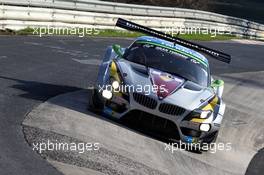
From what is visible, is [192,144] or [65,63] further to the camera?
[65,63]

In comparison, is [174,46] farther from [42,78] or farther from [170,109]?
[42,78]

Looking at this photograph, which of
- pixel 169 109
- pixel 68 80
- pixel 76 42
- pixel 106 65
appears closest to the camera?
pixel 169 109

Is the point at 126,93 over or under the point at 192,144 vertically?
over

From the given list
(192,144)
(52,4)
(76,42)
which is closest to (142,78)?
(192,144)

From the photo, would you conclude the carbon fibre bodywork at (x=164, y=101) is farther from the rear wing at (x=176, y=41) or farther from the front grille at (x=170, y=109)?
the rear wing at (x=176, y=41)

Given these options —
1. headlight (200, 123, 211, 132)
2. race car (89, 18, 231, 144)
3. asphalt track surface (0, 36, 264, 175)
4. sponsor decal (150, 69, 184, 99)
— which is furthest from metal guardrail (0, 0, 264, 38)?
headlight (200, 123, 211, 132)

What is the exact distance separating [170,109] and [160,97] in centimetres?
25

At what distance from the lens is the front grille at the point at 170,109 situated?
30.1 ft

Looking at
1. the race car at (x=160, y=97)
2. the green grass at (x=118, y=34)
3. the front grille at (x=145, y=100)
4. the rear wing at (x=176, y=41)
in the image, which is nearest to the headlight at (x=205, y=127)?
the race car at (x=160, y=97)

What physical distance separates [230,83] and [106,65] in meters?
7.88

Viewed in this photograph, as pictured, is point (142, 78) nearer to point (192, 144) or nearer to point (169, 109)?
point (169, 109)

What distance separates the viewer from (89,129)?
8.73m

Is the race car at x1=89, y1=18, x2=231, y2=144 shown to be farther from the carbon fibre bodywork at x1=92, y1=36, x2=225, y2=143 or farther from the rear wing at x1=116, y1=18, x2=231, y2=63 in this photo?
the rear wing at x1=116, y1=18, x2=231, y2=63

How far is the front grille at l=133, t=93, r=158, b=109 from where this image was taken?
916 centimetres
